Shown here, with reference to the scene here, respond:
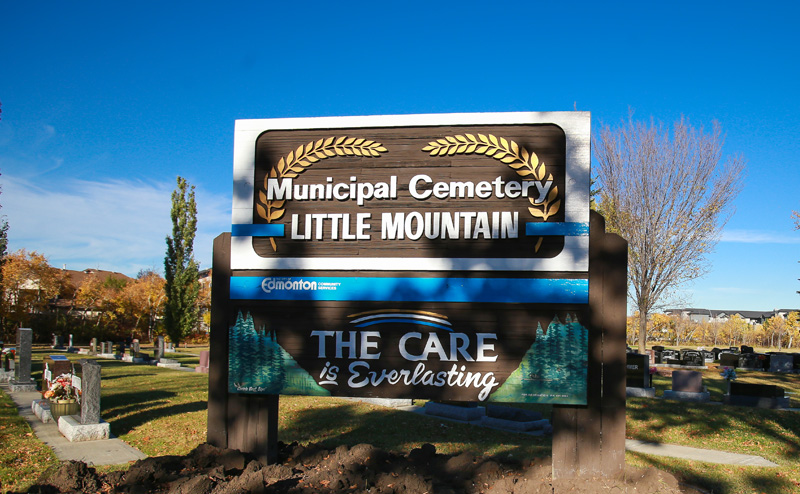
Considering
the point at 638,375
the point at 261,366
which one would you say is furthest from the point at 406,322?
the point at 638,375

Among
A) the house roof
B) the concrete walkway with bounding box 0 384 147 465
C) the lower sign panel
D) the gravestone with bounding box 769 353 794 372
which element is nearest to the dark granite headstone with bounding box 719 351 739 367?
the gravestone with bounding box 769 353 794 372

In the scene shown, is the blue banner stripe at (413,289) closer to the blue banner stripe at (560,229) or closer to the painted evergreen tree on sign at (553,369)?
the painted evergreen tree on sign at (553,369)

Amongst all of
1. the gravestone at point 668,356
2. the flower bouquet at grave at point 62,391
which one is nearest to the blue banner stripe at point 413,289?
the flower bouquet at grave at point 62,391

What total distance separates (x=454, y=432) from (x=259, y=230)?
5.79 metres

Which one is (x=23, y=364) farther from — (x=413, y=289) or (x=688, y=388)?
(x=688, y=388)

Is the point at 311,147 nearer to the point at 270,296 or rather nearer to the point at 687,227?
the point at 270,296

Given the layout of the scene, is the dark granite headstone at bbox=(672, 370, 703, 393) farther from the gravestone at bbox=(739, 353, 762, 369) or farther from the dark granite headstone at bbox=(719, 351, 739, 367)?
the gravestone at bbox=(739, 353, 762, 369)

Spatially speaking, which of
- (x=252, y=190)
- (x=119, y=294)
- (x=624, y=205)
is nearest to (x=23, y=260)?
(x=119, y=294)

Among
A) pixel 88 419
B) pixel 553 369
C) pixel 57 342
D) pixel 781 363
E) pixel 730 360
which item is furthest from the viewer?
pixel 57 342

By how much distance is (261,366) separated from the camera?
588 centimetres

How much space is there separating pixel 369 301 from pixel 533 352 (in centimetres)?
171

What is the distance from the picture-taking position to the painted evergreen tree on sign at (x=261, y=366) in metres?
5.77

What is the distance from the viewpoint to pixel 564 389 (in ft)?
17.5

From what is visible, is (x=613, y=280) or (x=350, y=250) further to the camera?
(x=350, y=250)
